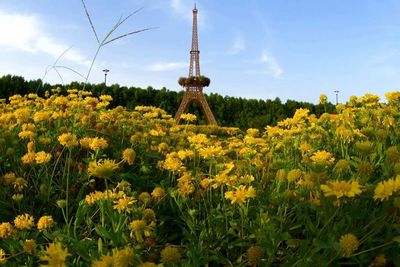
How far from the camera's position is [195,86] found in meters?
19.0

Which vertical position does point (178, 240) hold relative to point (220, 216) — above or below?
below

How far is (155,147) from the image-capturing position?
3.40 metres

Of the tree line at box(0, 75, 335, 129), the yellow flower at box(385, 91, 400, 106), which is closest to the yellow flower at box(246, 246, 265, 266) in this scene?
the yellow flower at box(385, 91, 400, 106)

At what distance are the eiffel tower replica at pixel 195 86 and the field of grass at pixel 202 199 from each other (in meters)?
10.3

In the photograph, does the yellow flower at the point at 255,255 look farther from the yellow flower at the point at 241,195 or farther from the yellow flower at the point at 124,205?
the yellow flower at the point at 124,205

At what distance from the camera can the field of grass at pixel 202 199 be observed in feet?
6.05

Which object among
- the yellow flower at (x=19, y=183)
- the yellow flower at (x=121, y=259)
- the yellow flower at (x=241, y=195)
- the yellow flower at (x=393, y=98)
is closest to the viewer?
the yellow flower at (x=121, y=259)

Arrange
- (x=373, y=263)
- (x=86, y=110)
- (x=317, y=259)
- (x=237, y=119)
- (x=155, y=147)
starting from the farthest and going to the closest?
(x=237, y=119) → (x=86, y=110) → (x=155, y=147) → (x=373, y=263) → (x=317, y=259)

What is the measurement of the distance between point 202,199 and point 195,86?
654 inches

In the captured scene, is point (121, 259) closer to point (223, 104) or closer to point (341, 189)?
point (341, 189)

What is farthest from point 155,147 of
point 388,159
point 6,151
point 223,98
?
point 223,98

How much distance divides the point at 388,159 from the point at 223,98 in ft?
48.9

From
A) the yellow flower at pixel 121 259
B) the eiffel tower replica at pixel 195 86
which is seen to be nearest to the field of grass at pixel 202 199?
the yellow flower at pixel 121 259

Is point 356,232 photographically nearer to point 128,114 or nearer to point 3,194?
point 3,194
